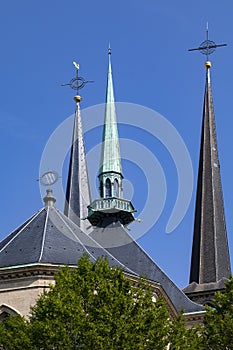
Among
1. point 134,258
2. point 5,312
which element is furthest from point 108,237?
point 5,312

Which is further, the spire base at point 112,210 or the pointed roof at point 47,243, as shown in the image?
the spire base at point 112,210

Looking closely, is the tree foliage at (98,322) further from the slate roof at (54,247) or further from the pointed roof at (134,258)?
the pointed roof at (134,258)

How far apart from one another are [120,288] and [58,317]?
2.76 m

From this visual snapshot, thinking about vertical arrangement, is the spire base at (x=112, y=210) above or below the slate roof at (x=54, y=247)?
above

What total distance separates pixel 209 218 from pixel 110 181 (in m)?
6.76

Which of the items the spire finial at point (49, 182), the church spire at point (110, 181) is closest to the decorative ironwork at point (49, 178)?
the spire finial at point (49, 182)

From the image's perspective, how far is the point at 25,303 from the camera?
4284 centimetres

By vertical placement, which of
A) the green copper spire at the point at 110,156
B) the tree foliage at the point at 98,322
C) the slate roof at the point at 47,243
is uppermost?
the green copper spire at the point at 110,156

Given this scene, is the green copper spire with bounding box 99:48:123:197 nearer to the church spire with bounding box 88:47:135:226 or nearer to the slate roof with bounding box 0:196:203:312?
the church spire with bounding box 88:47:135:226

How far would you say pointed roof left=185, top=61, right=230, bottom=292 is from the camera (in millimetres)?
61219

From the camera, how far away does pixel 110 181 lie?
62.6 m

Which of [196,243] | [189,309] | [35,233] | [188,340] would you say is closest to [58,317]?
[188,340]

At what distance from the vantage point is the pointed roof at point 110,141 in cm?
6362

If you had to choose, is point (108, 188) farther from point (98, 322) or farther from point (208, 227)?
point (98, 322)
